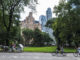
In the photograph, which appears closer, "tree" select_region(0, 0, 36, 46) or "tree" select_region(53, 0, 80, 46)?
"tree" select_region(0, 0, 36, 46)

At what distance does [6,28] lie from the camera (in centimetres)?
3397

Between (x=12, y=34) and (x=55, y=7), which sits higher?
(x=55, y=7)

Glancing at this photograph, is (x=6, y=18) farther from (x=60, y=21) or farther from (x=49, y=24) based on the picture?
(x=49, y=24)

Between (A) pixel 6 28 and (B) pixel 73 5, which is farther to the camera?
(B) pixel 73 5

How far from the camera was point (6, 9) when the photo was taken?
32.9 metres

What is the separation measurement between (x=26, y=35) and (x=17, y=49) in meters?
51.6

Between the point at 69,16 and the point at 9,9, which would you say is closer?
the point at 9,9

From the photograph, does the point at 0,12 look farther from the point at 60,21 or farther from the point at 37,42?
the point at 37,42

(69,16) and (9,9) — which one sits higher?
(9,9)

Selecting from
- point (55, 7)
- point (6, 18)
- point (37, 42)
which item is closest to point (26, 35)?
point (37, 42)

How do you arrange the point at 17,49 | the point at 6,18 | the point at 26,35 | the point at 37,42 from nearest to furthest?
the point at 17,49 < the point at 6,18 < the point at 37,42 < the point at 26,35

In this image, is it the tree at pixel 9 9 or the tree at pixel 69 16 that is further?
the tree at pixel 69 16

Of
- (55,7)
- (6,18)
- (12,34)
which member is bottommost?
(12,34)

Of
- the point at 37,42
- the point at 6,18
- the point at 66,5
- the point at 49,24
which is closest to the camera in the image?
the point at 6,18
